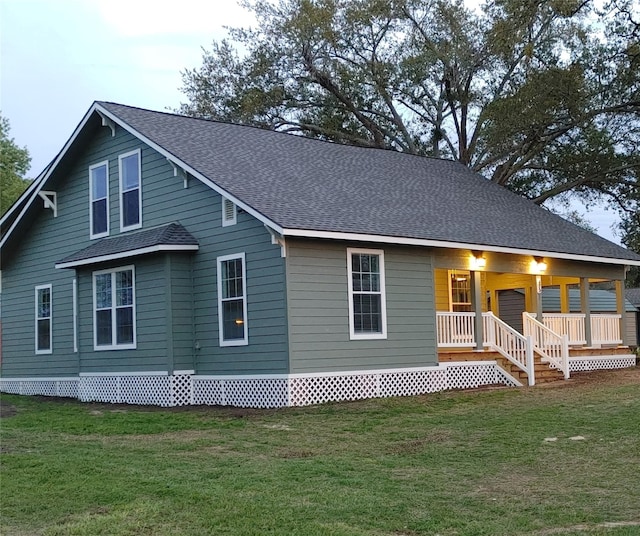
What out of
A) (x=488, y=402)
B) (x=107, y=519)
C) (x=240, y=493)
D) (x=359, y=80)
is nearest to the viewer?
(x=107, y=519)

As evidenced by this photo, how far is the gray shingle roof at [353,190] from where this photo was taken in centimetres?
1606

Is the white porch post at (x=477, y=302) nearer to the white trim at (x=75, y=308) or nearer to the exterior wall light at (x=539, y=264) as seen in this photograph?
the exterior wall light at (x=539, y=264)

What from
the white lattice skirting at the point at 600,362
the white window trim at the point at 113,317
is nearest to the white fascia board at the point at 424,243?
the white lattice skirting at the point at 600,362

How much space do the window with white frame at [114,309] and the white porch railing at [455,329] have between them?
6376 millimetres

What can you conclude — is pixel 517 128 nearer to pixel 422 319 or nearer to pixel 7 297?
pixel 422 319

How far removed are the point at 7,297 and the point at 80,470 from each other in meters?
14.9

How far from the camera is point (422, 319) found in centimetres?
1731

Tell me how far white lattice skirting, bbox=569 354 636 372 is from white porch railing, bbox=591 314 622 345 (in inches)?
17.0

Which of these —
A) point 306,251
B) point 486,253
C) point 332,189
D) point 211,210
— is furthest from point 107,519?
point 486,253

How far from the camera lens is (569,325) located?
70.5 feet

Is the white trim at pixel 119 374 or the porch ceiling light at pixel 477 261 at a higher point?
the porch ceiling light at pixel 477 261

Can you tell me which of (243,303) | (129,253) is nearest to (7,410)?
(129,253)

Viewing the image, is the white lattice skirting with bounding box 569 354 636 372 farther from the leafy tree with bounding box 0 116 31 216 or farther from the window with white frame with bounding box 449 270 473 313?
the leafy tree with bounding box 0 116 31 216

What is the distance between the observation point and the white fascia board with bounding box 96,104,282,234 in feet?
47.8
